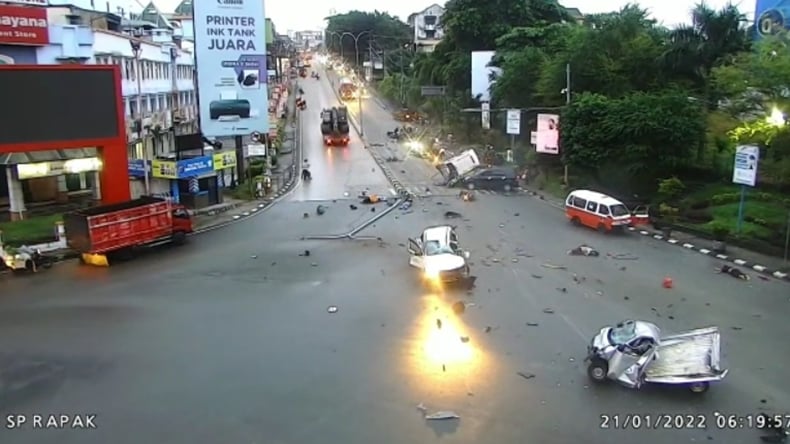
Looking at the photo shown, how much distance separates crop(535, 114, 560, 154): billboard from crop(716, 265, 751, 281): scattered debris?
18.0 meters

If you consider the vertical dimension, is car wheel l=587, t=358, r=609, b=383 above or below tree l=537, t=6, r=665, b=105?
below

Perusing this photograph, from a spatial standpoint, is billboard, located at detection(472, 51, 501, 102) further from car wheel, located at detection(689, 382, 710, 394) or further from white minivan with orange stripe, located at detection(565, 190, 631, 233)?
car wheel, located at detection(689, 382, 710, 394)

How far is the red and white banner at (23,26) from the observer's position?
105 ft

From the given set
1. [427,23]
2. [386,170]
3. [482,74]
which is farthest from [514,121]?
[427,23]

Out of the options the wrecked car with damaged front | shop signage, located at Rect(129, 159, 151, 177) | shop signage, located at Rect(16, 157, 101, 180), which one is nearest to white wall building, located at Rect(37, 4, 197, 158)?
shop signage, located at Rect(16, 157, 101, 180)

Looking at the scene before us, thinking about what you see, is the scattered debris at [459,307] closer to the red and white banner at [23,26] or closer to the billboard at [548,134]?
the billboard at [548,134]

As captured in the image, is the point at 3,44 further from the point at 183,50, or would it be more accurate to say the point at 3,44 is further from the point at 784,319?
the point at 183,50

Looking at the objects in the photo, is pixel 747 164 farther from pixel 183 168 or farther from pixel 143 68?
pixel 143 68

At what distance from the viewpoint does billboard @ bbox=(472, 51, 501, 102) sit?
197 ft

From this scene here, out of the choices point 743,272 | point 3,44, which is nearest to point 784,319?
point 743,272

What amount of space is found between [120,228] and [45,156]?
10160mm

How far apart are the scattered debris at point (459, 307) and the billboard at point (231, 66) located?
24768 mm

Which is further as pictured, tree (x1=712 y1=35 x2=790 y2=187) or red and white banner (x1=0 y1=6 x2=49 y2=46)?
red and white banner (x1=0 y1=6 x2=49 y2=46)

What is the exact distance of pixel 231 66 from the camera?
1556 inches
